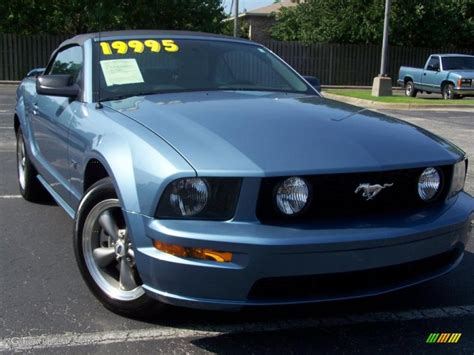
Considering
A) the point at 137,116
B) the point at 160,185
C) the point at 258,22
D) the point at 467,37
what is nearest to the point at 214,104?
the point at 137,116

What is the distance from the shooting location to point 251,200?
2666 mm

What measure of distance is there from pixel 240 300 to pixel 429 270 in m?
1.10

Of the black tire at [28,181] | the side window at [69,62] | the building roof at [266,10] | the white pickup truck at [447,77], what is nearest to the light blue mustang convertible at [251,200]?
the side window at [69,62]

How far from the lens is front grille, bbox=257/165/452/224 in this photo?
2.73m

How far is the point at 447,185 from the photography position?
322 centimetres

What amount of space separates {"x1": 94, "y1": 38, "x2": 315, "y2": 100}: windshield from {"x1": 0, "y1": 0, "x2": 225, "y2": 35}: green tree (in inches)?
882

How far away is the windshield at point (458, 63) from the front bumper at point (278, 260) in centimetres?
2140

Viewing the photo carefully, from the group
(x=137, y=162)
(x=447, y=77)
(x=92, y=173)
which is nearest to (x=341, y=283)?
(x=137, y=162)

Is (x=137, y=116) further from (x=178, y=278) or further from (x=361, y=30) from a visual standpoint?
(x=361, y=30)

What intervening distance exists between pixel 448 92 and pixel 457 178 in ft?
66.8

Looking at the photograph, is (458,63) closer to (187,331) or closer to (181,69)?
(181,69)

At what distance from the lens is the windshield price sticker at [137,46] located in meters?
4.22

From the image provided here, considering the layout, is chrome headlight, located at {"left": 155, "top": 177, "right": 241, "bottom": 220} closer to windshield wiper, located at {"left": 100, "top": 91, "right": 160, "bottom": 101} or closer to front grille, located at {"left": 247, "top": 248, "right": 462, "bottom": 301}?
front grille, located at {"left": 247, "top": 248, "right": 462, "bottom": 301}

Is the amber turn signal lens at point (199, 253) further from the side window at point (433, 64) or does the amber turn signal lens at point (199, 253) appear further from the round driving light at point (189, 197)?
the side window at point (433, 64)
